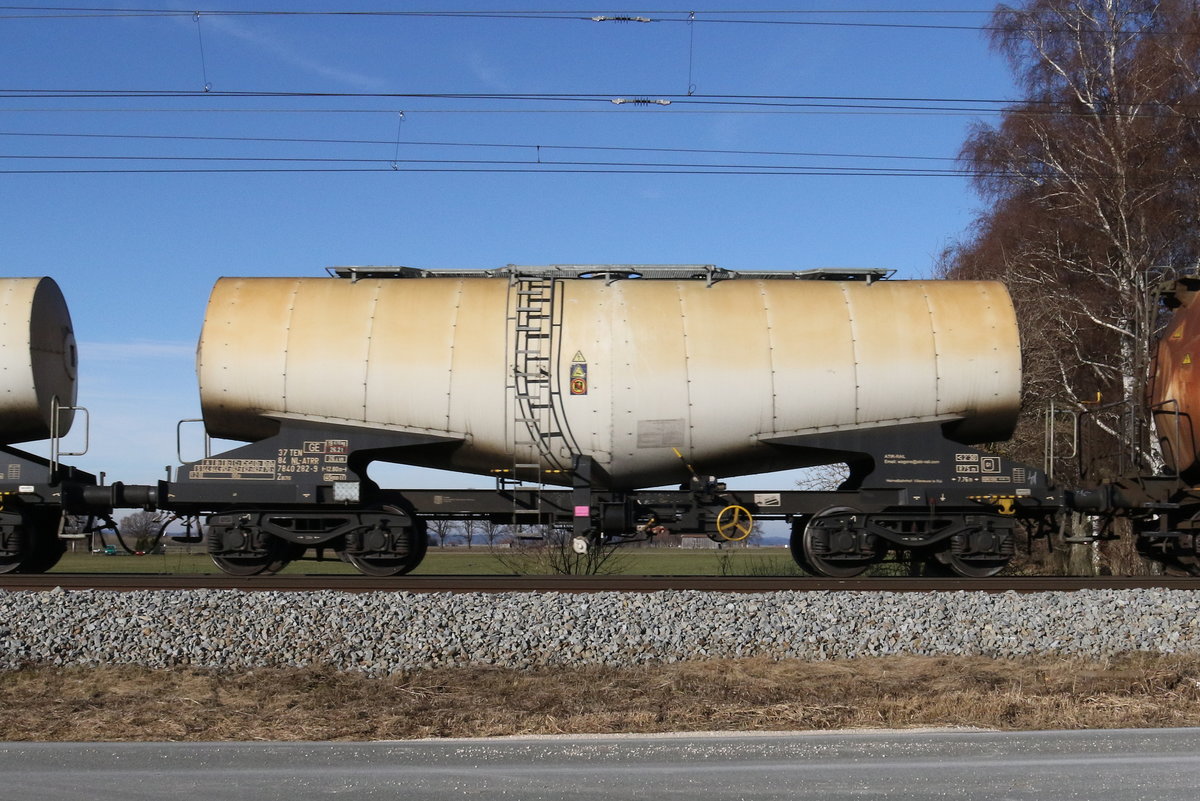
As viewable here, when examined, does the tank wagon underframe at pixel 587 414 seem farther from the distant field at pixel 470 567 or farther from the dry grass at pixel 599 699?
the dry grass at pixel 599 699

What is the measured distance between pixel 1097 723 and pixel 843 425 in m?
6.09

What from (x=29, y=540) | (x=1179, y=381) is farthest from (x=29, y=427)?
(x=1179, y=381)

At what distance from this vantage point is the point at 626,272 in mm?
12930

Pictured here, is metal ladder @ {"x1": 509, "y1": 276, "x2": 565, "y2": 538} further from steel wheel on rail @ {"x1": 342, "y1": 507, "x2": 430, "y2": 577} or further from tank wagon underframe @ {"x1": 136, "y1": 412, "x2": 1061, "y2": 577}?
steel wheel on rail @ {"x1": 342, "y1": 507, "x2": 430, "y2": 577}

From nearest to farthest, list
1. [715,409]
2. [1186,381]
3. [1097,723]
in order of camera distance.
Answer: [1097,723] < [715,409] < [1186,381]

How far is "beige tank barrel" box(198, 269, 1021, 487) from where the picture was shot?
12125 millimetres

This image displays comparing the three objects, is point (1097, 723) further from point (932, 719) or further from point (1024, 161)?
point (1024, 161)

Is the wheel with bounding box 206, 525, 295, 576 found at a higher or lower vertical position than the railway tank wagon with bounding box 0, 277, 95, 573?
lower

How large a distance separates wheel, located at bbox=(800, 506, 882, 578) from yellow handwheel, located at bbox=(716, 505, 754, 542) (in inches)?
29.1

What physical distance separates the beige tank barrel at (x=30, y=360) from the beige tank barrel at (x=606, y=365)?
222 cm

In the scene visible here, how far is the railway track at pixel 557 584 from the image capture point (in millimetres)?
11203

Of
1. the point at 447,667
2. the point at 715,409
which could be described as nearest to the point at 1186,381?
the point at 715,409

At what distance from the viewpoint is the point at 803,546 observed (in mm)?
13039

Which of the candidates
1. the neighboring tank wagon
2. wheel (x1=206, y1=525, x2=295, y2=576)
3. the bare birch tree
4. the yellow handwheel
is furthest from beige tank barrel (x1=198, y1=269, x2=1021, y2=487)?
the bare birch tree
